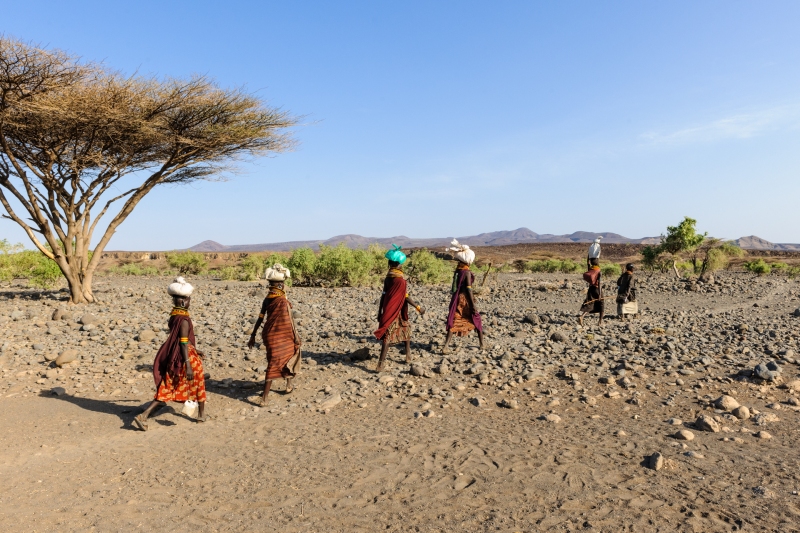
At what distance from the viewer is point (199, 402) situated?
5.59 metres

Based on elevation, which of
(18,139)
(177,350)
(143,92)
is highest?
(143,92)

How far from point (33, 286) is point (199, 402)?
1606 cm

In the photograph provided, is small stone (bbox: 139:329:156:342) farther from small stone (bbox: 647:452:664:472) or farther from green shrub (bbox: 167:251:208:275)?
green shrub (bbox: 167:251:208:275)

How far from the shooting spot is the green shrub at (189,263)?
31.5 meters

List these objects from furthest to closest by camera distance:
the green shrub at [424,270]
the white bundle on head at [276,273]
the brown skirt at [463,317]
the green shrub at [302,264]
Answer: the green shrub at [424,270] < the green shrub at [302,264] < the brown skirt at [463,317] < the white bundle on head at [276,273]

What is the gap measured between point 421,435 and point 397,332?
7.64ft

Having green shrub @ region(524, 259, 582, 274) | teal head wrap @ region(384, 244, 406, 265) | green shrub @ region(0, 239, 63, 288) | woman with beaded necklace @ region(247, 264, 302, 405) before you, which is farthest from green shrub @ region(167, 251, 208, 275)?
woman with beaded necklace @ region(247, 264, 302, 405)

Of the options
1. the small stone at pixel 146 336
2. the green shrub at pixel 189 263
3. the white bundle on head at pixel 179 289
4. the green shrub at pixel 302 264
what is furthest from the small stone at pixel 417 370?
the green shrub at pixel 189 263

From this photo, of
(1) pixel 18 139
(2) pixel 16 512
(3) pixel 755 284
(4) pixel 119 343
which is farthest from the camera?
(3) pixel 755 284

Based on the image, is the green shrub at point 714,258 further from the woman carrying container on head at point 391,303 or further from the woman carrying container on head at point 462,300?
the woman carrying container on head at point 391,303

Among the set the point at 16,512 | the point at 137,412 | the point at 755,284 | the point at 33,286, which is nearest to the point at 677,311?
the point at 755,284

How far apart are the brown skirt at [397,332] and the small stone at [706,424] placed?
11.9 ft

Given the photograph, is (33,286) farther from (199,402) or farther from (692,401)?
(692,401)

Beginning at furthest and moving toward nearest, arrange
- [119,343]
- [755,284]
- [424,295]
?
[755,284]
[424,295]
[119,343]
